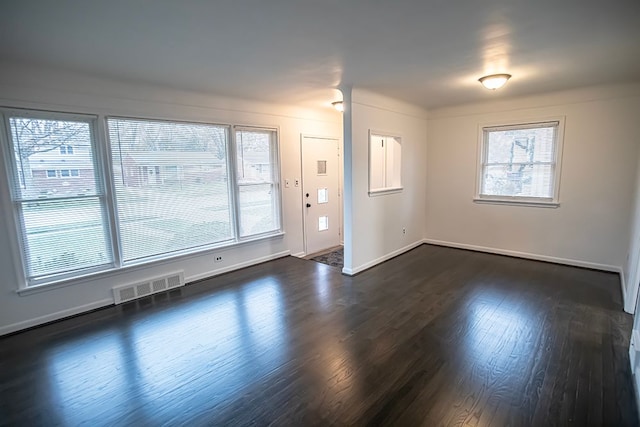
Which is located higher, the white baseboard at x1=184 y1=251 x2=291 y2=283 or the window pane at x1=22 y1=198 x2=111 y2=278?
the window pane at x1=22 y1=198 x2=111 y2=278

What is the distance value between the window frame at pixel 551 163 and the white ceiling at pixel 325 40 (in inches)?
34.8

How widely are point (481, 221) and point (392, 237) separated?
164 cm

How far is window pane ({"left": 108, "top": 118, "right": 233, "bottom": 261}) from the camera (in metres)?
3.73

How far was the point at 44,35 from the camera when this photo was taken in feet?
7.61

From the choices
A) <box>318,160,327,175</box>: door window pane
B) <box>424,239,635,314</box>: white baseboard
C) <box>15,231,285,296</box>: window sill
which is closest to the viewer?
<box>15,231,285,296</box>: window sill

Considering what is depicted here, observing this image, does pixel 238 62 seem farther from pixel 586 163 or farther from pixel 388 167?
pixel 586 163

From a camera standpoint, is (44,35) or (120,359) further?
(120,359)

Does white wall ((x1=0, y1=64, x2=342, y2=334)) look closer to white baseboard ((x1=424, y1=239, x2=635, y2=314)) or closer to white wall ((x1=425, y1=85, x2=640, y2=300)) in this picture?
white wall ((x1=425, y1=85, x2=640, y2=300))

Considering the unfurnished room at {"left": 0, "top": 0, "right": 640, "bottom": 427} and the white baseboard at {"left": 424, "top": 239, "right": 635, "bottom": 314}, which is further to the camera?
the white baseboard at {"left": 424, "top": 239, "right": 635, "bottom": 314}

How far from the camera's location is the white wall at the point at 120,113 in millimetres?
3035

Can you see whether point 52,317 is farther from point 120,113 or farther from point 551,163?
point 551,163

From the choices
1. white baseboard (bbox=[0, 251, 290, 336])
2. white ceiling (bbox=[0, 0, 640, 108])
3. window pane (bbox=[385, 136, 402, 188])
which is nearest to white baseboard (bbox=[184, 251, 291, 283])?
white baseboard (bbox=[0, 251, 290, 336])

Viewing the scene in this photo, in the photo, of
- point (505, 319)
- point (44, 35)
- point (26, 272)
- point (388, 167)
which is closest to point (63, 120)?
point (44, 35)

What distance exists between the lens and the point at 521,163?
5.04 metres
